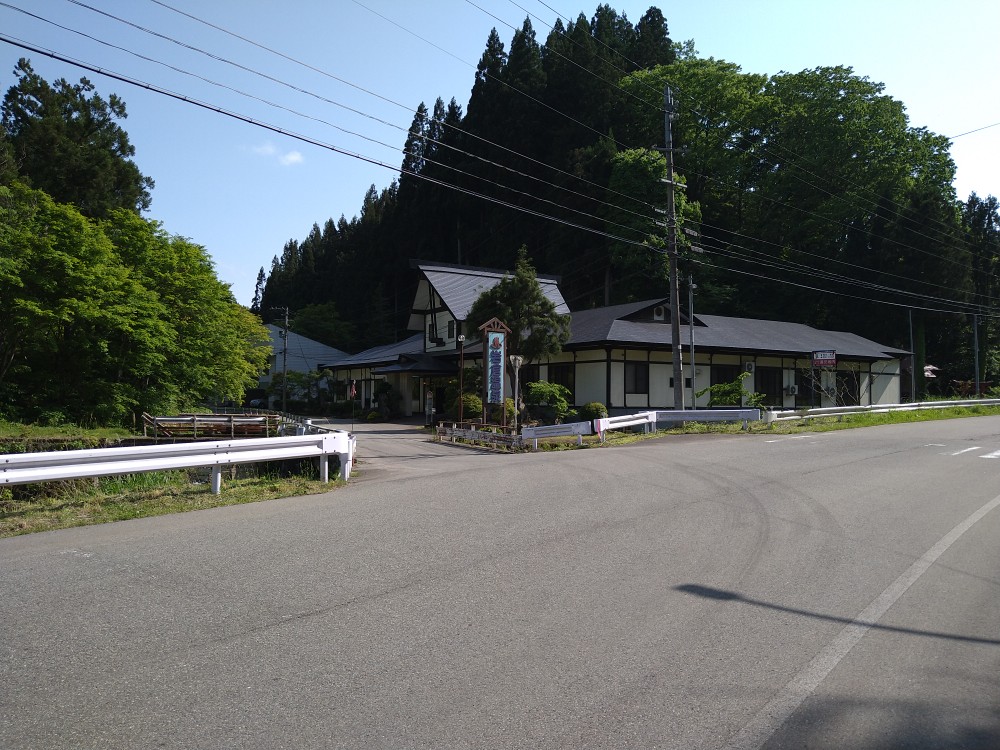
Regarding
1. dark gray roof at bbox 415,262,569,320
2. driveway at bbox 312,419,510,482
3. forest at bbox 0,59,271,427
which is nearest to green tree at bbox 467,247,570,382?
driveway at bbox 312,419,510,482

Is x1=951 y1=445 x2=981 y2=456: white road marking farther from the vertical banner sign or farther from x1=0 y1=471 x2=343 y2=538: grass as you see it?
x1=0 y1=471 x2=343 y2=538: grass

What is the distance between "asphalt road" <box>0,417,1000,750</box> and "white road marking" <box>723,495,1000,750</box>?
2 centimetres

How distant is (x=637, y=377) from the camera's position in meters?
31.8

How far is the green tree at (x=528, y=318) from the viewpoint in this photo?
29.3m

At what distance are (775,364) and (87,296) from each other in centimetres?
3130

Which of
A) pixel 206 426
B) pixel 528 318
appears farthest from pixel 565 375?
pixel 206 426

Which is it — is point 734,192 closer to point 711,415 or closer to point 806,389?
point 806,389

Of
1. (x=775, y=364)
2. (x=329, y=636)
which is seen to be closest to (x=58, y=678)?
(x=329, y=636)

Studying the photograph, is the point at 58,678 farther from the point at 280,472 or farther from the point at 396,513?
the point at 280,472

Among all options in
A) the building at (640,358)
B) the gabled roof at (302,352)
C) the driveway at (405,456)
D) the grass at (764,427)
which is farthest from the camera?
the gabled roof at (302,352)

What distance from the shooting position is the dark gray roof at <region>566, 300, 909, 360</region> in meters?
31.1

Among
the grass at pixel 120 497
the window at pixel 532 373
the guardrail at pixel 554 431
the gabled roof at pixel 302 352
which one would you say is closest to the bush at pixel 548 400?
the window at pixel 532 373

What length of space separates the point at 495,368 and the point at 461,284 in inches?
662

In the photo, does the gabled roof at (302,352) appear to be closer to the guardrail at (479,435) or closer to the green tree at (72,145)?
the green tree at (72,145)
